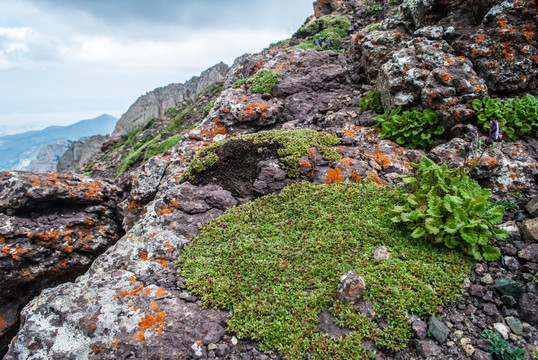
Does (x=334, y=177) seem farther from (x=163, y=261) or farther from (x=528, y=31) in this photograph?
(x=528, y=31)

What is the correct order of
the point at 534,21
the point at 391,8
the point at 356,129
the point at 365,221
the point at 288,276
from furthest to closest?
the point at 391,8
the point at 356,129
the point at 534,21
the point at 365,221
the point at 288,276

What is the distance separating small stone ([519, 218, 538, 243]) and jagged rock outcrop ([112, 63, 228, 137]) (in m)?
31.7

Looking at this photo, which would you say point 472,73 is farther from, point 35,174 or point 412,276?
point 35,174

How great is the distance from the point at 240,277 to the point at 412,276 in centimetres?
279

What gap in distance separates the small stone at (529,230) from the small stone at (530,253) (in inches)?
5.4

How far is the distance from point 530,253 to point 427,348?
242cm

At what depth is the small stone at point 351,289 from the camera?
14.0 ft

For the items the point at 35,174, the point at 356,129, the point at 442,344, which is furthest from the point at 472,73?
the point at 35,174

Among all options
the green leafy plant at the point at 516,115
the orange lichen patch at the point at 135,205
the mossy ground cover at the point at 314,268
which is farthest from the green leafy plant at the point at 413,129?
the orange lichen patch at the point at 135,205

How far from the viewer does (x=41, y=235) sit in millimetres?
6730

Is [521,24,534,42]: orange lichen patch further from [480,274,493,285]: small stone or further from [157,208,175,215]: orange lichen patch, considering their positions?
[157,208,175,215]: orange lichen patch

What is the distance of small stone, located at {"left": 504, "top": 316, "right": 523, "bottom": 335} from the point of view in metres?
3.81

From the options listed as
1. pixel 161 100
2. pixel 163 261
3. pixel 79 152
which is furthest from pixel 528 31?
pixel 79 152

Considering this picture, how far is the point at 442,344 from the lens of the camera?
12.6 feet
